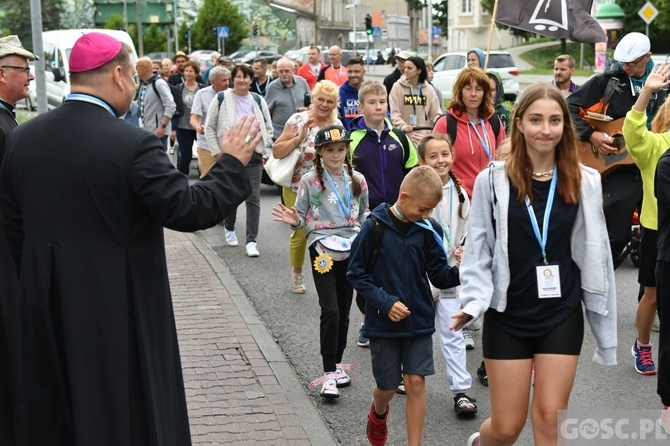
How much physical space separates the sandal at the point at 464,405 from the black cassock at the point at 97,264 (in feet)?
8.49

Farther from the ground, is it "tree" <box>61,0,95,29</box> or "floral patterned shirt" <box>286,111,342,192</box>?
"tree" <box>61,0,95,29</box>

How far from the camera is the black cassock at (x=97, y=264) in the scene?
3863 millimetres

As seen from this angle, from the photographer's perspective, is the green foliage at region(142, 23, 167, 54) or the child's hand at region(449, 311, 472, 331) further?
the green foliage at region(142, 23, 167, 54)

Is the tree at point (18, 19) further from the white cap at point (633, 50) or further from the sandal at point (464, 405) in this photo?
the sandal at point (464, 405)

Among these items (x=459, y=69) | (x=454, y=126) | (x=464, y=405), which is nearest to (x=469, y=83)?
(x=454, y=126)

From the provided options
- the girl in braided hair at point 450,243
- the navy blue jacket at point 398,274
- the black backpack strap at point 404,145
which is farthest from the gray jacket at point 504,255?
the black backpack strap at point 404,145

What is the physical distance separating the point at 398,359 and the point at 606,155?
315cm

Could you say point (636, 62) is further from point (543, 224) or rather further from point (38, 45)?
point (38, 45)

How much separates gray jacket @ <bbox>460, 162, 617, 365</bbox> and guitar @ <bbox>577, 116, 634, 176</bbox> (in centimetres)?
335

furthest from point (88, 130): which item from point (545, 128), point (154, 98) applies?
point (154, 98)

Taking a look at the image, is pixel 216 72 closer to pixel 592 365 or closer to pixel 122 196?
pixel 592 365

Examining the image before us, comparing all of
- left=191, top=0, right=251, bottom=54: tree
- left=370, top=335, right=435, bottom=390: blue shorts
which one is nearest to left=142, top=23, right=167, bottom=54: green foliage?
left=191, top=0, right=251, bottom=54: tree

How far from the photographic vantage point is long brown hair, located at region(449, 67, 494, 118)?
7.48 m

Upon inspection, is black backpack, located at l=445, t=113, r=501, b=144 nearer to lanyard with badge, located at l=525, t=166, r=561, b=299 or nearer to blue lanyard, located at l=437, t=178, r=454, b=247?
blue lanyard, located at l=437, t=178, r=454, b=247
